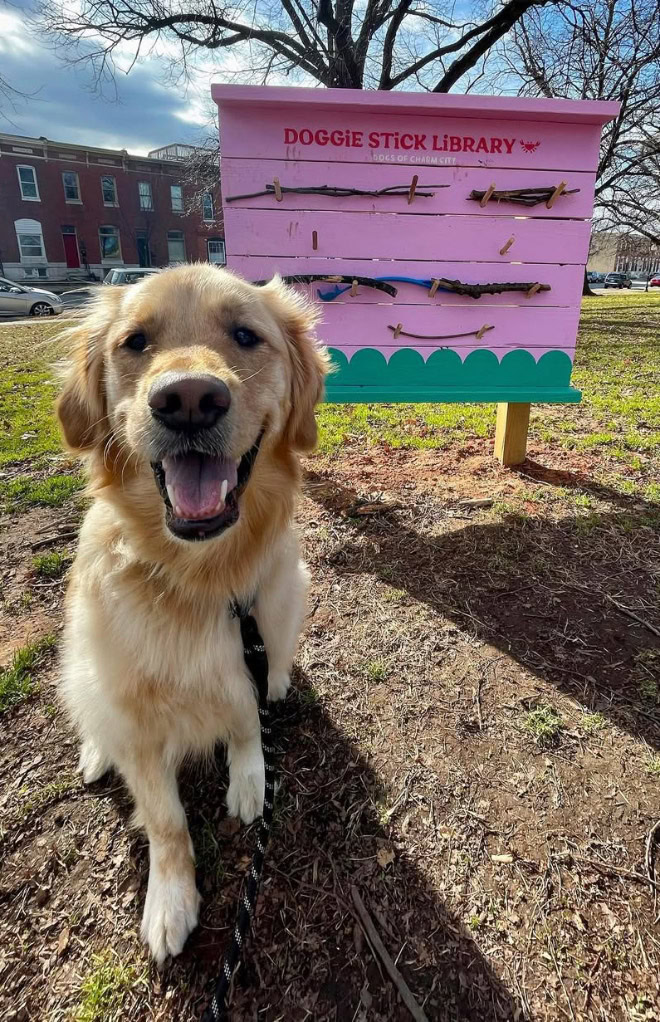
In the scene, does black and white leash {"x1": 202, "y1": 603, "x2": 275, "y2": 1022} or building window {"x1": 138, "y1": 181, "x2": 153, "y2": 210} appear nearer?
black and white leash {"x1": 202, "y1": 603, "x2": 275, "y2": 1022}

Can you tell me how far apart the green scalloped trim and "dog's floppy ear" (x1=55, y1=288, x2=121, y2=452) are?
1.71 meters

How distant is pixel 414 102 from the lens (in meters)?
2.91

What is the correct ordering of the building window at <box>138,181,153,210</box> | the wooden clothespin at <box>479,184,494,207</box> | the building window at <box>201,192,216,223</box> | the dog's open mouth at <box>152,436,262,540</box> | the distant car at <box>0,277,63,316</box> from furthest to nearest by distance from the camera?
1. the building window at <box>138,181,153,210</box>
2. the building window at <box>201,192,216,223</box>
3. the distant car at <box>0,277,63,316</box>
4. the wooden clothespin at <box>479,184,494,207</box>
5. the dog's open mouth at <box>152,436,262,540</box>

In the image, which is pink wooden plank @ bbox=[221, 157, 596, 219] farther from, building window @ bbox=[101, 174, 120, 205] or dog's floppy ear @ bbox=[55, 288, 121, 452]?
building window @ bbox=[101, 174, 120, 205]

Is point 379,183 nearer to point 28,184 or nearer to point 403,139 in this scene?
point 403,139

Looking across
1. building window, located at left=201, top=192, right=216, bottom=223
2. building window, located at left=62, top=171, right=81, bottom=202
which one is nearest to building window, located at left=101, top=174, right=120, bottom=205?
building window, located at left=62, top=171, right=81, bottom=202

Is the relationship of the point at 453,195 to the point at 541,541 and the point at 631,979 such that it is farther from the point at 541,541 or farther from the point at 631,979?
the point at 631,979

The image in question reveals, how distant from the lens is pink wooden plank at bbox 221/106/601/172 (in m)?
2.96

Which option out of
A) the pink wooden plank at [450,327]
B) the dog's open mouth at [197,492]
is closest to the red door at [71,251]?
the pink wooden plank at [450,327]

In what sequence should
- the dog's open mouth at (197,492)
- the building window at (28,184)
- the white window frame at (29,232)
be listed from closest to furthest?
the dog's open mouth at (197,492) → the building window at (28,184) → the white window frame at (29,232)

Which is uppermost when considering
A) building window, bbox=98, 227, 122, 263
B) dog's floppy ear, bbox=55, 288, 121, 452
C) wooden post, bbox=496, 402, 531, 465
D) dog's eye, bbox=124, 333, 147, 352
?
building window, bbox=98, 227, 122, 263

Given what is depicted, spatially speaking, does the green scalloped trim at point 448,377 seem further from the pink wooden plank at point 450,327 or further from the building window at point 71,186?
the building window at point 71,186

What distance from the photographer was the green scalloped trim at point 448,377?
3408mm

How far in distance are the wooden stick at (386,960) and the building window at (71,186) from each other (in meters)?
43.9
